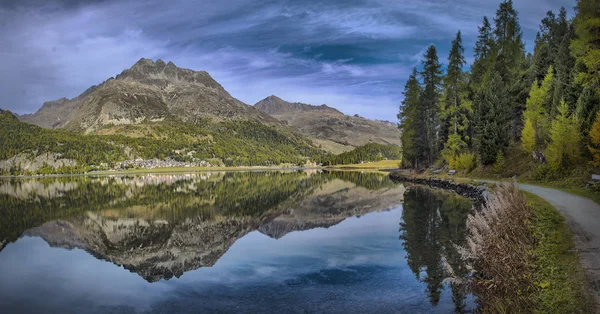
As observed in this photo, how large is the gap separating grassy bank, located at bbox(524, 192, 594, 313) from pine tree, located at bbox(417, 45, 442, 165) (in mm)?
61798

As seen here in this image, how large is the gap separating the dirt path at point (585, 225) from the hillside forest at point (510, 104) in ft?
27.1

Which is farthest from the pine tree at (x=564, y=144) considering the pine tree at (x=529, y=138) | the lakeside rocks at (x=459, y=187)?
the pine tree at (x=529, y=138)

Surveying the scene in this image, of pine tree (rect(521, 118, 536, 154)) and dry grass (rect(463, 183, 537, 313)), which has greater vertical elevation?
pine tree (rect(521, 118, 536, 154))

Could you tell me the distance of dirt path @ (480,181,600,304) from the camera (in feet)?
35.4

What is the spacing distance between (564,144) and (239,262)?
1349 inches

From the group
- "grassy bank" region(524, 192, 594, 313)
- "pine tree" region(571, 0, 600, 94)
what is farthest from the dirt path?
"pine tree" region(571, 0, 600, 94)

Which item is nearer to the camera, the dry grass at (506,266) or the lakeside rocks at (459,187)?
the dry grass at (506,266)

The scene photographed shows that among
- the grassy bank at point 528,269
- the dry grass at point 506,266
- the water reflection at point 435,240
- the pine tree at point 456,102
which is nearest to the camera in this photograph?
the grassy bank at point 528,269

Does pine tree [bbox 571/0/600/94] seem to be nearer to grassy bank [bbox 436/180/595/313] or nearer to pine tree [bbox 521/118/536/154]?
grassy bank [bbox 436/180/595/313]

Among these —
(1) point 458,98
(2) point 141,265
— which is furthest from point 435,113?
(2) point 141,265

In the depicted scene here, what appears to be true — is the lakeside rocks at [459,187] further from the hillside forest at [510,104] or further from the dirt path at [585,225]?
the dirt path at [585,225]

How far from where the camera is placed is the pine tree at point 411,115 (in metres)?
79.5

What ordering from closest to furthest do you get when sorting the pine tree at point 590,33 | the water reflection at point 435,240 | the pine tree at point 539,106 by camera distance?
the water reflection at point 435,240, the pine tree at point 590,33, the pine tree at point 539,106

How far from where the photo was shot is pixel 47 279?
1834cm
